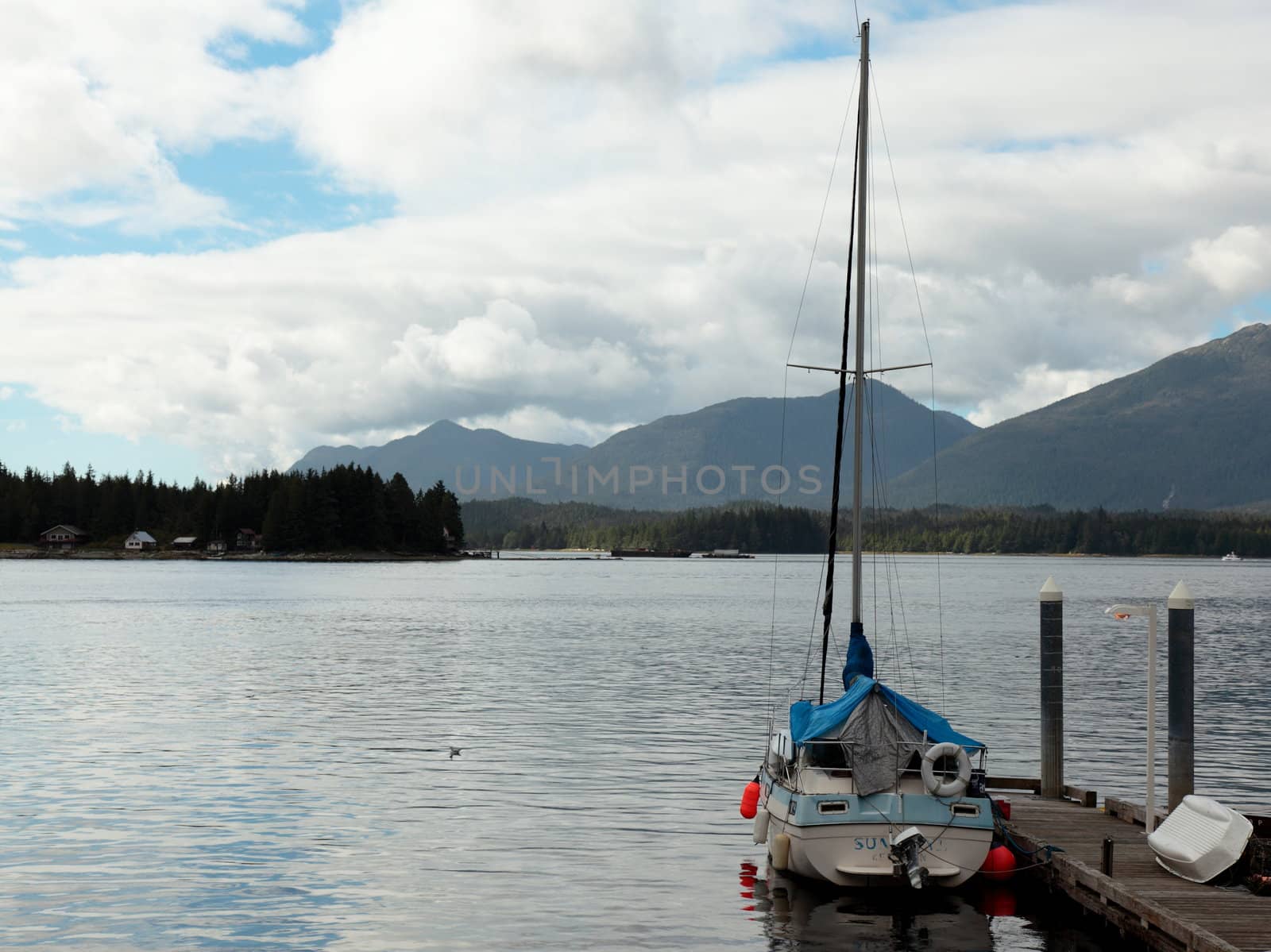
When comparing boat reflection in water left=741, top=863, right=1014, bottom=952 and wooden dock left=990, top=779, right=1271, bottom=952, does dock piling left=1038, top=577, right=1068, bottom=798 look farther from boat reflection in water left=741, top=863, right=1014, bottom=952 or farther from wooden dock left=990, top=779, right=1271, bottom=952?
boat reflection in water left=741, top=863, right=1014, bottom=952

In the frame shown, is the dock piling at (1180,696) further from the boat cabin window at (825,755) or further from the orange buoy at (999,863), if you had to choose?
the boat cabin window at (825,755)

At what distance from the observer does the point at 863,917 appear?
25.1m

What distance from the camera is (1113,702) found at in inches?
2238

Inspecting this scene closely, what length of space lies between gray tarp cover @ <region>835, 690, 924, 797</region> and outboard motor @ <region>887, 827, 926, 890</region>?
36.3 inches

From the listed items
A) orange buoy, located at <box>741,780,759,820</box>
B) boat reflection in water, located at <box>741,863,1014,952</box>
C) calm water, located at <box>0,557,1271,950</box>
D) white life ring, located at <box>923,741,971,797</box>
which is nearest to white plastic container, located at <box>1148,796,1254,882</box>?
calm water, located at <box>0,557,1271,950</box>

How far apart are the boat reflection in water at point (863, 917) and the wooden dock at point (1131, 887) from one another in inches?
64.8

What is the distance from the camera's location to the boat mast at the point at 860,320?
102 feet

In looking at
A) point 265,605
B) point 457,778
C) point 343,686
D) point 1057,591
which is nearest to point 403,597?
point 265,605

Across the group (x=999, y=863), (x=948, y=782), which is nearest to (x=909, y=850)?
(x=948, y=782)

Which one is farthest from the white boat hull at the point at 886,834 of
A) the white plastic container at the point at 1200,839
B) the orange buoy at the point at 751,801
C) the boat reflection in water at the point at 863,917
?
the orange buoy at the point at 751,801

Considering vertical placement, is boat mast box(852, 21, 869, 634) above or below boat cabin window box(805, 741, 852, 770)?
above

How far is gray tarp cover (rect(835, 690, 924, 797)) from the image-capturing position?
25250 mm

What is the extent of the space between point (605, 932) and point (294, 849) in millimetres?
8707

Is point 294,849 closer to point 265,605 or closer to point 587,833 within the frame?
point 587,833
